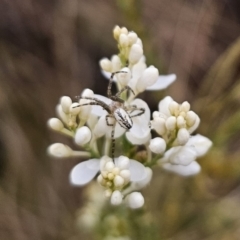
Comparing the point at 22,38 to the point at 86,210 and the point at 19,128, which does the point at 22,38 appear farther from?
the point at 86,210

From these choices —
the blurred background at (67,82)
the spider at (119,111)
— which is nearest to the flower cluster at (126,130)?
the spider at (119,111)

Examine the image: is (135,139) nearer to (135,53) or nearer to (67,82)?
(135,53)

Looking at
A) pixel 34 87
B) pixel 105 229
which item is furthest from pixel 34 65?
pixel 105 229

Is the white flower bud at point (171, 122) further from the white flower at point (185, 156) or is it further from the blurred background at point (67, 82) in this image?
the blurred background at point (67, 82)

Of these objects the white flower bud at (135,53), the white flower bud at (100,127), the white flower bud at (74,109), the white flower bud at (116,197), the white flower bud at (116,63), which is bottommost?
the white flower bud at (116,197)

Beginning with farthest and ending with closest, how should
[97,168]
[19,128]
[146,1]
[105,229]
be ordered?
[146,1], [19,128], [105,229], [97,168]

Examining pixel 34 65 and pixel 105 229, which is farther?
pixel 34 65

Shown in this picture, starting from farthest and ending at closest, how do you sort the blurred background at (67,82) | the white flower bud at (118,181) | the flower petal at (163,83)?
the blurred background at (67,82) → the flower petal at (163,83) → the white flower bud at (118,181)
